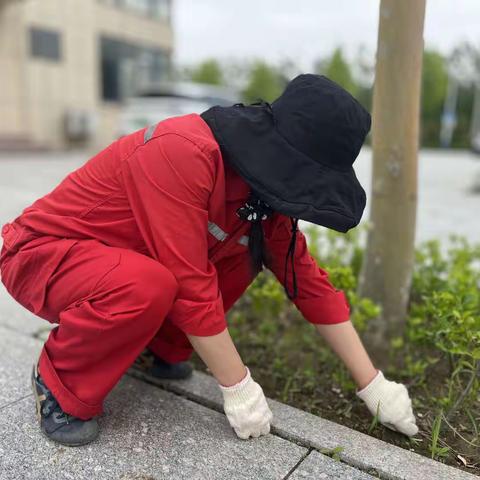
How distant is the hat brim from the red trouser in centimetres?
36

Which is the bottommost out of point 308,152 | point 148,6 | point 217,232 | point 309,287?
point 309,287

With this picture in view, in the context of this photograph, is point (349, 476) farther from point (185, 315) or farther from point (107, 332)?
point (107, 332)

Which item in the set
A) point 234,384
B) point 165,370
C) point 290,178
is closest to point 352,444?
point 234,384

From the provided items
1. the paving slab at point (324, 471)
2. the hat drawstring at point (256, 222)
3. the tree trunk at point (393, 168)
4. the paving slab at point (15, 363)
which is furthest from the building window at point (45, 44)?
the paving slab at point (324, 471)

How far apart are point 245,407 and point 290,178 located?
26.5 inches

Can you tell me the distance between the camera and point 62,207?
5.68ft

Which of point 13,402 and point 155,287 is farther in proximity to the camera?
point 13,402

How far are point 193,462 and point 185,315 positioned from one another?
421mm

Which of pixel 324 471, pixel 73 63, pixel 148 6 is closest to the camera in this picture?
pixel 324 471

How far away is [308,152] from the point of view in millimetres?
1523

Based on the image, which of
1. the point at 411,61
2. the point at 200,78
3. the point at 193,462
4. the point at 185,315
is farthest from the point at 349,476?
the point at 200,78

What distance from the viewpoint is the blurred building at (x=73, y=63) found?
14.8m

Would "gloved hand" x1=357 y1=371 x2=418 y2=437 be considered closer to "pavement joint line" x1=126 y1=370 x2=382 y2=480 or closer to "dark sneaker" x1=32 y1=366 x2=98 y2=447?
"pavement joint line" x1=126 y1=370 x2=382 y2=480

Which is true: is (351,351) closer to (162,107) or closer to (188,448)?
(188,448)
